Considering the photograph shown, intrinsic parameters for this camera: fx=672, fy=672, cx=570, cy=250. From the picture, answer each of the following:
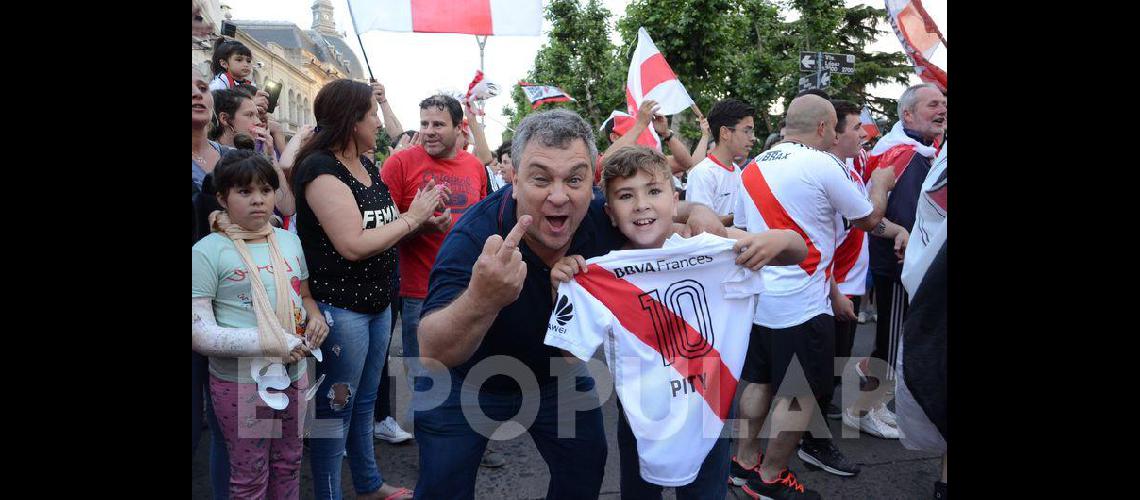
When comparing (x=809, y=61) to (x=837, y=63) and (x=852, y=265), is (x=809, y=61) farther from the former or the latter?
(x=852, y=265)

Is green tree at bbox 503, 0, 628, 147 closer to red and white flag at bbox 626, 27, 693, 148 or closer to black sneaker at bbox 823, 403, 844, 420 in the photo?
red and white flag at bbox 626, 27, 693, 148

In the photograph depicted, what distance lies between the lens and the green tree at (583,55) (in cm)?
2536

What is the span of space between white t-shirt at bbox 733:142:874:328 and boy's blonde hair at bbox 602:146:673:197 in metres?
1.26

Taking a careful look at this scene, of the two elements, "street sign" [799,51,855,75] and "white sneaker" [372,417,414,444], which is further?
"street sign" [799,51,855,75]

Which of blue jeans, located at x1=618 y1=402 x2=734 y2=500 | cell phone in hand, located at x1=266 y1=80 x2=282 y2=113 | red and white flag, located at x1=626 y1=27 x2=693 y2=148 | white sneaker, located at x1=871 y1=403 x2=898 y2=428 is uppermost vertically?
red and white flag, located at x1=626 y1=27 x2=693 y2=148

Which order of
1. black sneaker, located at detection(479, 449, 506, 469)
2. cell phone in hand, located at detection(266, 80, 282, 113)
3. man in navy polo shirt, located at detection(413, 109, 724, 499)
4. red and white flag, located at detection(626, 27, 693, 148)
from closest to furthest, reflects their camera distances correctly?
man in navy polo shirt, located at detection(413, 109, 724, 499), black sneaker, located at detection(479, 449, 506, 469), cell phone in hand, located at detection(266, 80, 282, 113), red and white flag, located at detection(626, 27, 693, 148)

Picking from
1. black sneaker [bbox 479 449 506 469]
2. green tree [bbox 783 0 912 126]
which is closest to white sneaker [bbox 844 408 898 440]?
black sneaker [bbox 479 449 506 469]

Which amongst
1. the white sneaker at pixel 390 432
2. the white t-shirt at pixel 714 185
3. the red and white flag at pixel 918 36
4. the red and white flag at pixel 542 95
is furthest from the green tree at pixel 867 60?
the red and white flag at pixel 918 36

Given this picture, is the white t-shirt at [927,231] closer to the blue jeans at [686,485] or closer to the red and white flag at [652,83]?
the blue jeans at [686,485]

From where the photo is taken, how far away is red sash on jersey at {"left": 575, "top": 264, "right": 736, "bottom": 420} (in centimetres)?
223

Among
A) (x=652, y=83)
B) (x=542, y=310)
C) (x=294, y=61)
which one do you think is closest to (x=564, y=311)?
(x=542, y=310)

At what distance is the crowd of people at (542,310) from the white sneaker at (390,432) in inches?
26.3

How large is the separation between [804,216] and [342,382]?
7.63 feet

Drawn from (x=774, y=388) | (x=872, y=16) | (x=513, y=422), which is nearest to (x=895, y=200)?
(x=774, y=388)
